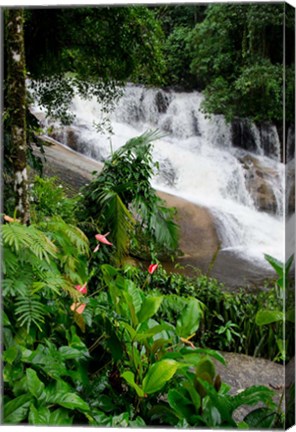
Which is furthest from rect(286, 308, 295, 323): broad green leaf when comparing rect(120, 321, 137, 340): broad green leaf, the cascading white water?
rect(120, 321, 137, 340): broad green leaf

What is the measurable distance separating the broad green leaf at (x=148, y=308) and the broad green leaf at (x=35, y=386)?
500 mm

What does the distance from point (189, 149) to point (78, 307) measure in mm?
853

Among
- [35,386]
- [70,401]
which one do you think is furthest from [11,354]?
[70,401]

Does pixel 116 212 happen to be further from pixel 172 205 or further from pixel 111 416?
pixel 111 416

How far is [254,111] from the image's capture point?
10.5 ft

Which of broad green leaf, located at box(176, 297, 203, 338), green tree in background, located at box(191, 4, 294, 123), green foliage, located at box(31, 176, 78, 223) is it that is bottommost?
broad green leaf, located at box(176, 297, 203, 338)

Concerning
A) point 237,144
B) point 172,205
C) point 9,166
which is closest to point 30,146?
point 9,166

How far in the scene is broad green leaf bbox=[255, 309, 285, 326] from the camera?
309 centimetres

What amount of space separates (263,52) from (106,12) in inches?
29.1

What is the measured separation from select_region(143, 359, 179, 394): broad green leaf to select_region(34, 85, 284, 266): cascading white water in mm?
573

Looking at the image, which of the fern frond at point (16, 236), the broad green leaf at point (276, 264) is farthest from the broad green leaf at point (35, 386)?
the broad green leaf at point (276, 264)

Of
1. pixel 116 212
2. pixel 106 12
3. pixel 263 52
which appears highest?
pixel 106 12

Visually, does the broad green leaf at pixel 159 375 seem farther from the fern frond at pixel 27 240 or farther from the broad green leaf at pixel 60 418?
the fern frond at pixel 27 240

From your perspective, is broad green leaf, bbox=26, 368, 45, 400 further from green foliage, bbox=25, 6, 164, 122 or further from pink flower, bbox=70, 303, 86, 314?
Result: green foliage, bbox=25, 6, 164, 122
